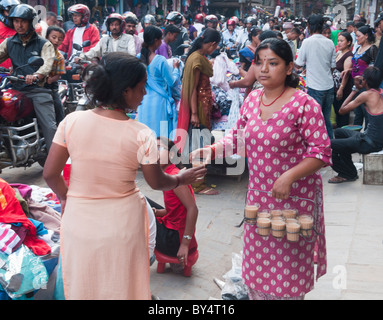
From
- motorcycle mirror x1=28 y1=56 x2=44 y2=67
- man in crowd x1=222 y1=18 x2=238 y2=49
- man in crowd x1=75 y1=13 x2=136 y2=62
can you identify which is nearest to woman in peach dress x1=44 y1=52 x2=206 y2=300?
motorcycle mirror x1=28 y1=56 x2=44 y2=67

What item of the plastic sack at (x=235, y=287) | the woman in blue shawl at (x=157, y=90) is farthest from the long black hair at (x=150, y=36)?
the plastic sack at (x=235, y=287)

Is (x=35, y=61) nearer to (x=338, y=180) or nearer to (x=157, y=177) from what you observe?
(x=157, y=177)

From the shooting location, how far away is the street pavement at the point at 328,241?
139 inches

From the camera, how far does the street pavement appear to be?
139 inches

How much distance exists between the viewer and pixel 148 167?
2162 millimetres

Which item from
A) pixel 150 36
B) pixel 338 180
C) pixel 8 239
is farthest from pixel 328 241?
pixel 150 36

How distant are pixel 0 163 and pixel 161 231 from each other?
2536 mm

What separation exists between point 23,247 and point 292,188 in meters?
1.62

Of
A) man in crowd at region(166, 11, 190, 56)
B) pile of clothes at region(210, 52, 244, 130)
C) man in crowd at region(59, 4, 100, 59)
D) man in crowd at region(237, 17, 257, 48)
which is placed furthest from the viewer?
man in crowd at region(237, 17, 257, 48)

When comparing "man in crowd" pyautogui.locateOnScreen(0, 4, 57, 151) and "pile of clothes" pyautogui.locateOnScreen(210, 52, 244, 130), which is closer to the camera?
"man in crowd" pyautogui.locateOnScreen(0, 4, 57, 151)

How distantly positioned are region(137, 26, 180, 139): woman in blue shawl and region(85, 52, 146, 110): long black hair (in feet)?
12.2

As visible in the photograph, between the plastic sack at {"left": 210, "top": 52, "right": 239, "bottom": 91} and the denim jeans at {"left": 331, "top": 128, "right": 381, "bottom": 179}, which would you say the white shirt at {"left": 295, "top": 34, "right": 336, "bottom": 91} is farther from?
the plastic sack at {"left": 210, "top": 52, "right": 239, "bottom": 91}

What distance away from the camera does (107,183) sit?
2123mm

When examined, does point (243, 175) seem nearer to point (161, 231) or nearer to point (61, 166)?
point (161, 231)
